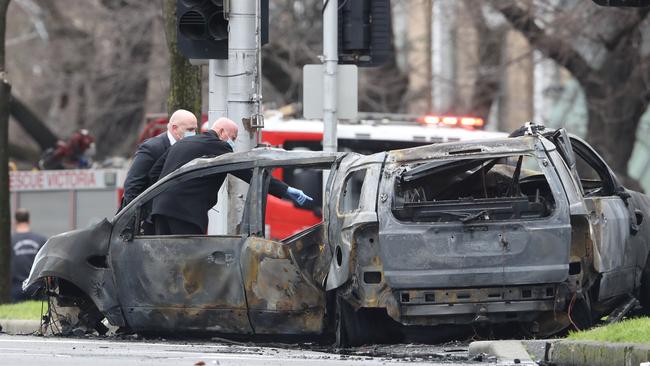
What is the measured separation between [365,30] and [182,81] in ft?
7.70

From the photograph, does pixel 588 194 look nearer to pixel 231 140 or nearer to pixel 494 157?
Result: pixel 494 157

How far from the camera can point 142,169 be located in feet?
43.7

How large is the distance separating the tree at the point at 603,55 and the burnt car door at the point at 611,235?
1241 cm

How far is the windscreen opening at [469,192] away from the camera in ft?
35.5

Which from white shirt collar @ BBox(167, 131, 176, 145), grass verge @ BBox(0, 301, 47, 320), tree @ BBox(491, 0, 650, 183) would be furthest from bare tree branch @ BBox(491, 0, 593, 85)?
white shirt collar @ BBox(167, 131, 176, 145)

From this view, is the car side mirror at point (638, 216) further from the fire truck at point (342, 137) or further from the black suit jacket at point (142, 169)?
the fire truck at point (342, 137)

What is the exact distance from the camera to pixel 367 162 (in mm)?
11258

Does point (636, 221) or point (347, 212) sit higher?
point (347, 212)

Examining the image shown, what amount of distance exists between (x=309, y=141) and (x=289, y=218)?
1053 mm

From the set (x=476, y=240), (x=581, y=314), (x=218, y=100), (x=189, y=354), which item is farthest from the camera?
(x=218, y=100)

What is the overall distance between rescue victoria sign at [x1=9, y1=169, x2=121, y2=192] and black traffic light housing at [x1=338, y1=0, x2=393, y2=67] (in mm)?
8982

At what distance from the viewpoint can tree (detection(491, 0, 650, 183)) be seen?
24547 mm

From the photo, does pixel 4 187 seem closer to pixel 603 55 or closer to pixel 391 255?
pixel 391 255

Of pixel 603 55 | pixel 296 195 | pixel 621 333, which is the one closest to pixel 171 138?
pixel 296 195
